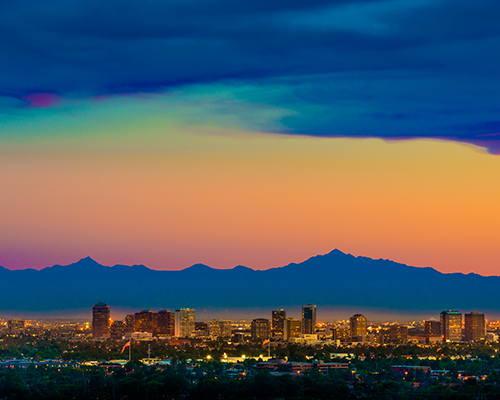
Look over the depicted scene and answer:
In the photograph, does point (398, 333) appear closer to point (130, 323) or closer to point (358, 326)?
point (358, 326)

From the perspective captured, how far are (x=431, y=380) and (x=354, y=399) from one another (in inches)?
624

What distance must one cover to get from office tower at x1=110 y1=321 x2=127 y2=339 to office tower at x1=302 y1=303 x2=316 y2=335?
32.1 meters

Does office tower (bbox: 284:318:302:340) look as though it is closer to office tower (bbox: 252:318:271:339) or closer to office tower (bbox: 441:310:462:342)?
office tower (bbox: 252:318:271:339)

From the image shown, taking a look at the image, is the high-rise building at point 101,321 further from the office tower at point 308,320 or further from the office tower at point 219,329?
the office tower at point 308,320

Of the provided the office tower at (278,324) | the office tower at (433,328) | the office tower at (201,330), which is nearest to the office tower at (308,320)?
the office tower at (278,324)

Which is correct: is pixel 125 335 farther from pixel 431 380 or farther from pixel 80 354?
pixel 431 380

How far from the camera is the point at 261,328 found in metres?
155

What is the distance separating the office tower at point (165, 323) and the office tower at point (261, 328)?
17.2 meters

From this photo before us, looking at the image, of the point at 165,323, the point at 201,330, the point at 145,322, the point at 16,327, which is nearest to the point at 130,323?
the point at 145,322

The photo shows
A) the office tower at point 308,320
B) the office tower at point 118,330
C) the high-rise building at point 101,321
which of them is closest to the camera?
the office tower at point 118,330

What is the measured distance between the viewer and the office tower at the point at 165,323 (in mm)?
162625

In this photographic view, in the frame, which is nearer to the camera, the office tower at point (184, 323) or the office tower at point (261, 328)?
the office tower at point (261, 328)

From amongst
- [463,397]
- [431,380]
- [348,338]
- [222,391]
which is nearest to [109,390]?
[222,391]

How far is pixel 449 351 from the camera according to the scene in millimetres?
103375
